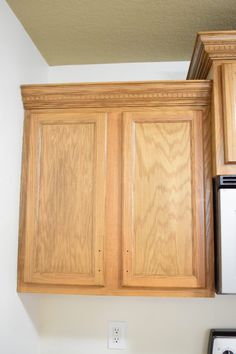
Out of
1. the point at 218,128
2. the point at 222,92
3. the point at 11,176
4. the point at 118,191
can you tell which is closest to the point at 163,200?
the point at 118,191

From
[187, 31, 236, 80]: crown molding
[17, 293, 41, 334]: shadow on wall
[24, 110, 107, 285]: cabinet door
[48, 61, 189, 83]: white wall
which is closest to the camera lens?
[187, 31, 236, 80]: crown molding

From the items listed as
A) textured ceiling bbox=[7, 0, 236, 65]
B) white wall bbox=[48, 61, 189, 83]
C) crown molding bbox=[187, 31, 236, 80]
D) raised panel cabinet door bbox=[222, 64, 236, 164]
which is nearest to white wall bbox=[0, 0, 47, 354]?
textured ceiling bbox=[7, 0, 236, 65]

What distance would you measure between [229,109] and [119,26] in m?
0.64

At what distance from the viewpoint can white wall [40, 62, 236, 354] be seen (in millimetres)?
→ 1690

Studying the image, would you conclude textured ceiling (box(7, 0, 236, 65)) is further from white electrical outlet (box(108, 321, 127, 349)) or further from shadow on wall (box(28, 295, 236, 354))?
A: white electrical outlet (box(108, 321, 127, 349))

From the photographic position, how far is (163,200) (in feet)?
4.78

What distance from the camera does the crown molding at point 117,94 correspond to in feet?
4.89

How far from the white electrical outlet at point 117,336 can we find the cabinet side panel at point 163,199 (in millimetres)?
456

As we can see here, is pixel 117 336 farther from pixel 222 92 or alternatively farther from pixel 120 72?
pixel 120 72

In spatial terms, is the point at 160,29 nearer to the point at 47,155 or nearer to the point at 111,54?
the point at 111,54

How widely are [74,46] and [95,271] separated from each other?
43.3 inches

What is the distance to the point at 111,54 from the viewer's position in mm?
1830

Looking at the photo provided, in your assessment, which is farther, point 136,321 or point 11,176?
Result: point 136,321

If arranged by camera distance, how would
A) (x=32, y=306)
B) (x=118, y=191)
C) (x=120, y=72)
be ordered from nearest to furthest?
(x=118, y=191)
(x=32, y=306)
(x=120, y=72)
